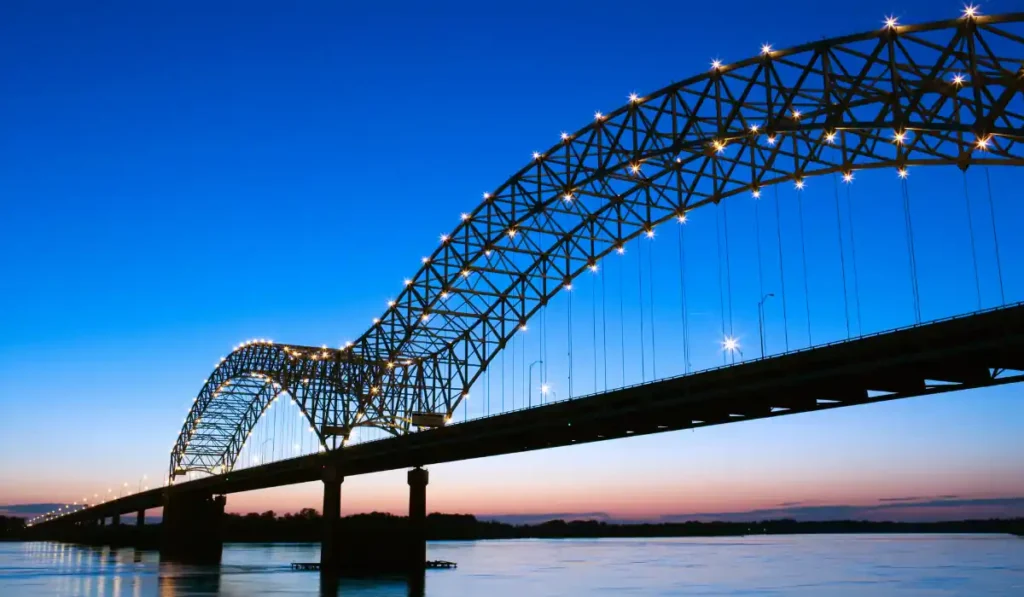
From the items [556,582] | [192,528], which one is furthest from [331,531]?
[192,528]

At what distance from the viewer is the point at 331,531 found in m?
76.0

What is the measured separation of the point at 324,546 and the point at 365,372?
22.1m

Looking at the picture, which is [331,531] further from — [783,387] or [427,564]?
[783,387]

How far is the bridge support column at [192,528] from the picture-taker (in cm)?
11531

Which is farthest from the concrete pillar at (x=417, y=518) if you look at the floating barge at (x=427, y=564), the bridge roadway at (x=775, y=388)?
the floating barge at (x=427, y=564)

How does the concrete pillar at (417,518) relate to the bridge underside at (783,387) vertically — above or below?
below

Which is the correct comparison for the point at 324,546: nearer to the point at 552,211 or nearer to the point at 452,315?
the point at 452,315

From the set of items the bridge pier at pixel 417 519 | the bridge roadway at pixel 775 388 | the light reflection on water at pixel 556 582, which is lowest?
the light reflection on water at pixel 556 582

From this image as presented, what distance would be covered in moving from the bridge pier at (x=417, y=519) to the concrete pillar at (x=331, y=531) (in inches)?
221

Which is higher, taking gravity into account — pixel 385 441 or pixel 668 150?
pixel 668 150

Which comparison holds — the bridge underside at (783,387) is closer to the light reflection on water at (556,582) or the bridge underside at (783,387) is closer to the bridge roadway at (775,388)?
the bridge roadway at (775,388)

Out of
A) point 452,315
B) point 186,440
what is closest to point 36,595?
point 452,315

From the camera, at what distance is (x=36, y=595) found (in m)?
59.5

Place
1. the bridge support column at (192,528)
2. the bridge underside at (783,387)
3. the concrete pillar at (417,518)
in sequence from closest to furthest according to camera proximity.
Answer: the bridge underside at (783,387), the concrete pillar at (417,518), the bridge support column at (192,528)
